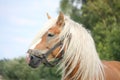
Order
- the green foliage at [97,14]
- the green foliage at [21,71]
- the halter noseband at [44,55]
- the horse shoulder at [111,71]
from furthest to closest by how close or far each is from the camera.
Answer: the green foliage at [97,14] → the green foliage at [21,71] → the horse shoulder at [111,71] → the halter noseband at [44,55]

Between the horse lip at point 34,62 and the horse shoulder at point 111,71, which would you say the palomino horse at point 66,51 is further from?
the horse shoulder at point 111,71

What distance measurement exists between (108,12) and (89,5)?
1758 millimetres

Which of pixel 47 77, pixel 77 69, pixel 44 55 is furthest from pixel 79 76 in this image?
pixel 47 77

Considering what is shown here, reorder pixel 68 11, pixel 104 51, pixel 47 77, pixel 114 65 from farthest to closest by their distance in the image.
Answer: pixel 68 11, pixel 47 77, pixel 104 51, pixel 114 65

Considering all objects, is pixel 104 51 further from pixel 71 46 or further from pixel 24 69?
pixel 71 46

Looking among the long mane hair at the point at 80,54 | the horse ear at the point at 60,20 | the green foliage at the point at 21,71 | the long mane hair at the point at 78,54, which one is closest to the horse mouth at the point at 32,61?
the long mane hair at the point at 78,54

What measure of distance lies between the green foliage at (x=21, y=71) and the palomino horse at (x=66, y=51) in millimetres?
14569

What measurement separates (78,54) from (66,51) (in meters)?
0.18

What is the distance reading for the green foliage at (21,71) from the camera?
22.6m

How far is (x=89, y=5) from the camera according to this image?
3391 centimetres

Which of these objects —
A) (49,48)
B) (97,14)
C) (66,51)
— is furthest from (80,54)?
(97,14)

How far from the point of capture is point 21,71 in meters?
24.0

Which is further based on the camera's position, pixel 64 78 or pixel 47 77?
pixel 47 77

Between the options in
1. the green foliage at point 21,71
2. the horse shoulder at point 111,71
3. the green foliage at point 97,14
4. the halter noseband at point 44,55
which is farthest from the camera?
the green foliage at point 97,14
